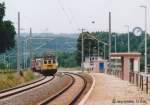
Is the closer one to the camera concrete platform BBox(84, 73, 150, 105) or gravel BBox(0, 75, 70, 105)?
concrete platform BBox(84, 73, 150, 105)

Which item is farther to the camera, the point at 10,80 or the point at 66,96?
the point at 10,80

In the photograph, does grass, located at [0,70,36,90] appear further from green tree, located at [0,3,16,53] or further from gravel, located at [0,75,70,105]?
green tree, located at [0,3,16,53]

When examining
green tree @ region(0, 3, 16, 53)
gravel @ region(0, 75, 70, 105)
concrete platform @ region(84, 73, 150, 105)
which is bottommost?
gravel @ region(0, 75, 70, 105)

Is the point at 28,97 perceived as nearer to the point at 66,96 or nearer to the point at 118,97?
the point at 66,96

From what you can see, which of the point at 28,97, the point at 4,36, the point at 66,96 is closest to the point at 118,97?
the point at 66,96

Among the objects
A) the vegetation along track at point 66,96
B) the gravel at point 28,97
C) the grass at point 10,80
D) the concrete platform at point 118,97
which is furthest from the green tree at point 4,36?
the concrete platform at point 118,97

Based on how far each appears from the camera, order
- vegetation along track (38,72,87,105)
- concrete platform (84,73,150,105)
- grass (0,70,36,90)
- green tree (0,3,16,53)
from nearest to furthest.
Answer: concrete platform (84,73,150,105)
vegetation along track (38,72,87,105)
grass (0,70,36,90)
green tree (0,3,16,53)

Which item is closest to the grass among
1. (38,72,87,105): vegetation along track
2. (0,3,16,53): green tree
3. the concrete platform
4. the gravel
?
the gravel

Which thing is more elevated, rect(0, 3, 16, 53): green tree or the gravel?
rect(0, 3, 16, 53): green tree

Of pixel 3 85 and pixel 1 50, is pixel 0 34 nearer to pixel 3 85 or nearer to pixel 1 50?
pixel 1 50

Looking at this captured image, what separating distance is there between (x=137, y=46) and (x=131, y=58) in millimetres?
104814

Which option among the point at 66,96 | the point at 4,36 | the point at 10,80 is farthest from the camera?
the point at 4,36

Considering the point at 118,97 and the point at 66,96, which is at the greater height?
the point at 118,97

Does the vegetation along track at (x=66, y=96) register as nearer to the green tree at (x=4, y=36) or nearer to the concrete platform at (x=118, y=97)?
the concrete platform at (x=118, y=97)
